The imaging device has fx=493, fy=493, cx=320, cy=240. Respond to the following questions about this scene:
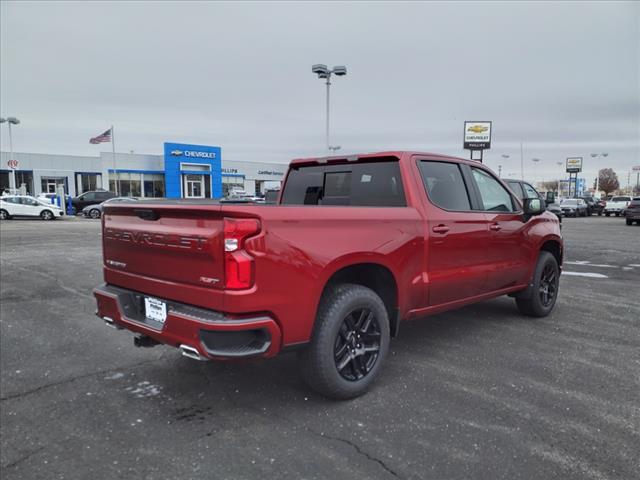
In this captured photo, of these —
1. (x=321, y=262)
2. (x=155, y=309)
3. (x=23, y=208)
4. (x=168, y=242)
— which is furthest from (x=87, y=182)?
(x=321, y=262)

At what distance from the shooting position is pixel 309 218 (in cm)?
330

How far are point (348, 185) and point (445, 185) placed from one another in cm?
92

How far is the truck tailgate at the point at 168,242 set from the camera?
3.03m

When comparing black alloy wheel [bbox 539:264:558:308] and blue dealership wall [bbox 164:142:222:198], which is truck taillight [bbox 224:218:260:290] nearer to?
black alloy wheel [bbox 539:264:558:308]

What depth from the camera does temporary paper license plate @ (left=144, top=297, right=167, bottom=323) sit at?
3.38 m

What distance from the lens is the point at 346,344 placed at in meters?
3.65

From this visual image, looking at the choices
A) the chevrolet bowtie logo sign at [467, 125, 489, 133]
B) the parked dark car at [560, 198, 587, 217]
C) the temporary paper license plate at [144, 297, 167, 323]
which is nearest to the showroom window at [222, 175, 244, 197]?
the chevrolet bowtie logo sign at [467, 125, 489, 133]

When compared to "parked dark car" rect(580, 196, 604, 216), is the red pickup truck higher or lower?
higher

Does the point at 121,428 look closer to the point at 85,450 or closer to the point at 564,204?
the point at 85,450

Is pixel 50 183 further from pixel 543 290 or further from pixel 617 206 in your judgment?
pixel 543 290

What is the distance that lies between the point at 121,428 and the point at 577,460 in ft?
9.29

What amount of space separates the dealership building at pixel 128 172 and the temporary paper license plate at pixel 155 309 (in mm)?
46122

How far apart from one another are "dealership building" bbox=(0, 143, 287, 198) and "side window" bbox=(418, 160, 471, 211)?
147 ft

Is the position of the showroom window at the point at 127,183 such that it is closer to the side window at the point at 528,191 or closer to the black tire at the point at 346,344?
the side window at the point at 528,191
